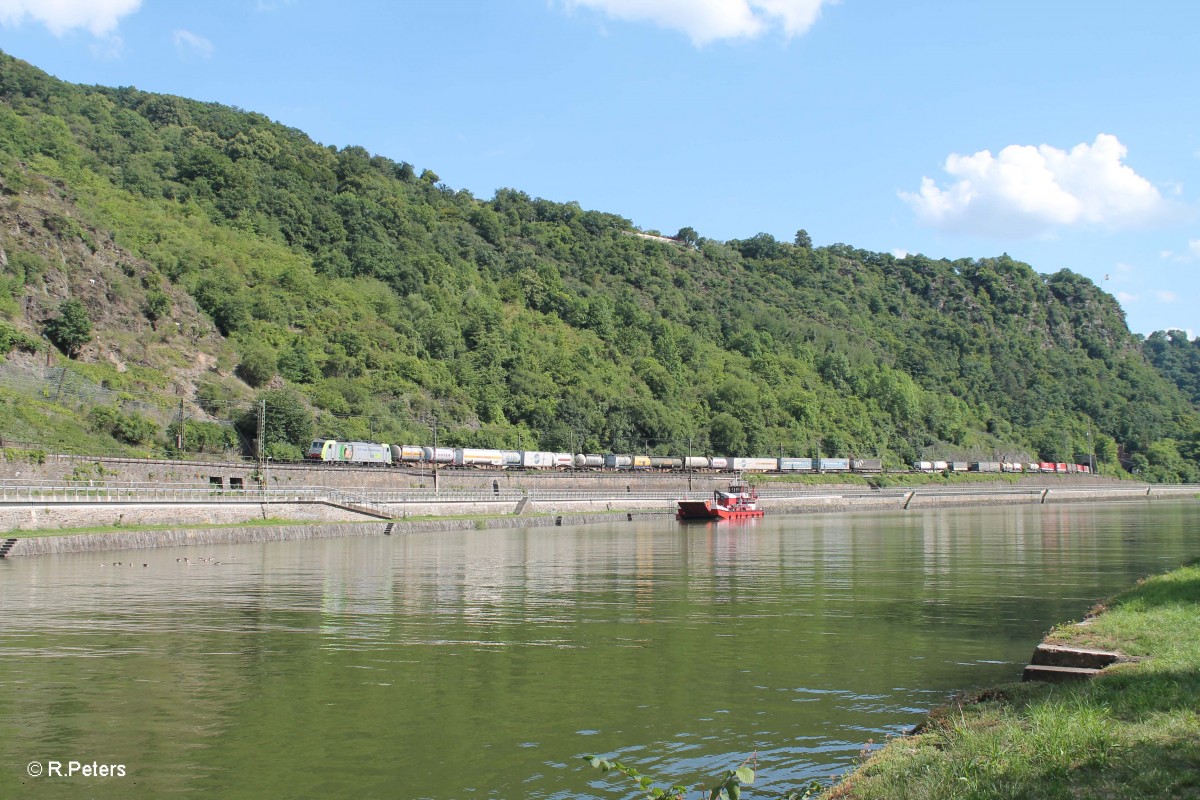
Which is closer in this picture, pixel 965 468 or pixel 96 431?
pixel 96 431

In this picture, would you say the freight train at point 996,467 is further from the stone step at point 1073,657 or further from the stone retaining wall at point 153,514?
the stone step at point 1073,657

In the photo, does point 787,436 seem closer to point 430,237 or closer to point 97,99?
point 430,237

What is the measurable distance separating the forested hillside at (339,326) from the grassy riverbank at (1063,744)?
65.0m

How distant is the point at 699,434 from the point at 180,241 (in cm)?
7539

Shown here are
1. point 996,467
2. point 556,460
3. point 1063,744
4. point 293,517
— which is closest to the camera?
point 1063,744

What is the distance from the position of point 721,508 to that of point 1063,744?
7262cm

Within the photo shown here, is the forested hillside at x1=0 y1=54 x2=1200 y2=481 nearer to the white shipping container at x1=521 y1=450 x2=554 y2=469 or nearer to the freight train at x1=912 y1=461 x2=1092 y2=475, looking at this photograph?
the white shipping container at x1=521 y1=450 x2=554 y2=469

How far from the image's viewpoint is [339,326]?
385 ft

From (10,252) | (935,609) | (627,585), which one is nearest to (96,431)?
(10,252)

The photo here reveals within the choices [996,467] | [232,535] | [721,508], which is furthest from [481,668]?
[996,467]

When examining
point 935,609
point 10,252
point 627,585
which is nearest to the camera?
point 935,609

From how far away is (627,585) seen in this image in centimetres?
3005

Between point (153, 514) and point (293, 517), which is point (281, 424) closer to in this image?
point (293, 517)

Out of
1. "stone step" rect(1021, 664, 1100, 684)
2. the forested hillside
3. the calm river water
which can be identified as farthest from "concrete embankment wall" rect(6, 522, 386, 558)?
"stone step" rect(1021, 664, 1100, 684)
